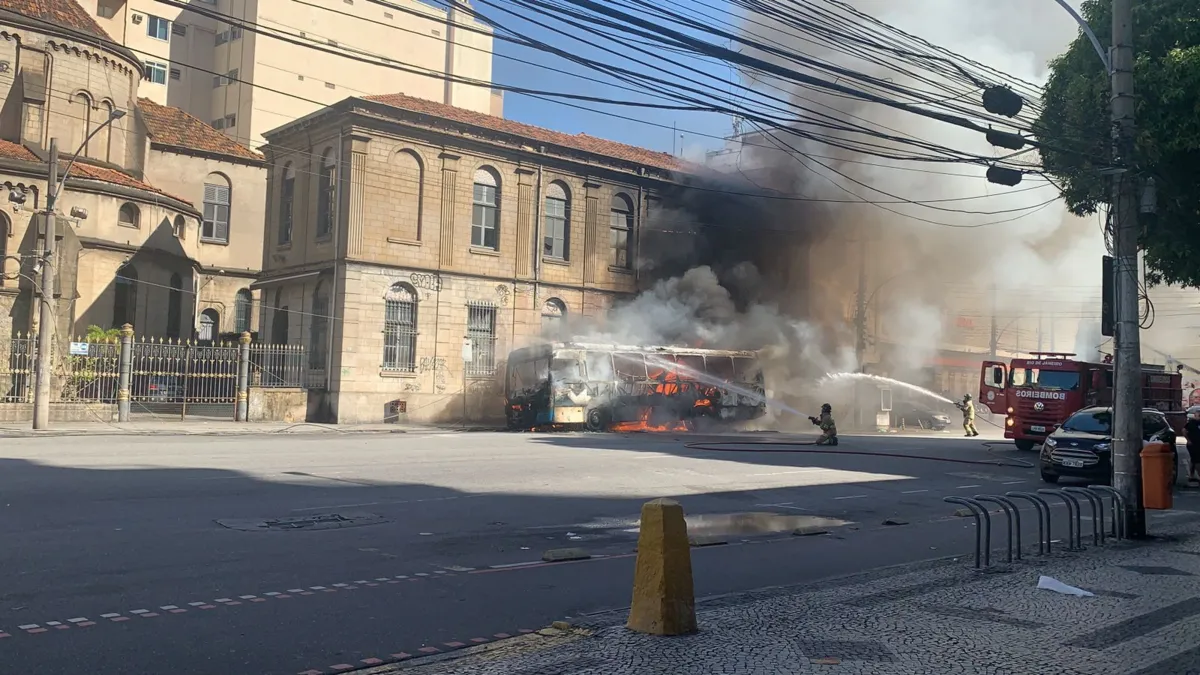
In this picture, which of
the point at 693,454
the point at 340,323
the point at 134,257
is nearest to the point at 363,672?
the point at 693,454

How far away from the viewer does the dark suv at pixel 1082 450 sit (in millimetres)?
16578

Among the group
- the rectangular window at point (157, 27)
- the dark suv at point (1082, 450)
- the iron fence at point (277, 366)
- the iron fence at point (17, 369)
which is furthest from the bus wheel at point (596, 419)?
the rectangular window at point (157, 27)

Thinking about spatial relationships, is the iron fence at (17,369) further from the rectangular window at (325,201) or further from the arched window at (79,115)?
the arched window at (79,115)

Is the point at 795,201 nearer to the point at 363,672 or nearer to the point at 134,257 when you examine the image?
the point at 134,257

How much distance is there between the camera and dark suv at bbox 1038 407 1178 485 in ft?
54.4

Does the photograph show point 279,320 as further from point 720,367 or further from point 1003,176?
point 1003,176

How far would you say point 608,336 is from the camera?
33219 mm

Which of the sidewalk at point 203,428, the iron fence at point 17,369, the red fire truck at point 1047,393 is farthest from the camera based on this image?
the iron fence at point 17,369

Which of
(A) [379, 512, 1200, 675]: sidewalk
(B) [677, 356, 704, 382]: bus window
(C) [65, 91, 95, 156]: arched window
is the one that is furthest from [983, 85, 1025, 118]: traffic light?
(C) [65, 91, 95, 156]: arched window

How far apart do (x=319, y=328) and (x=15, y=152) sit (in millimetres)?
12922

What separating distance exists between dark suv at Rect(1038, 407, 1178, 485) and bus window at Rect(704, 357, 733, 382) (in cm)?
1490

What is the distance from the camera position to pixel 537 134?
3694cm

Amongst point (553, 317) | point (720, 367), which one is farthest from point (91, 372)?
point (720, 367)

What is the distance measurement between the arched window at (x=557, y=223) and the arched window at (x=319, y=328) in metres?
8.35
